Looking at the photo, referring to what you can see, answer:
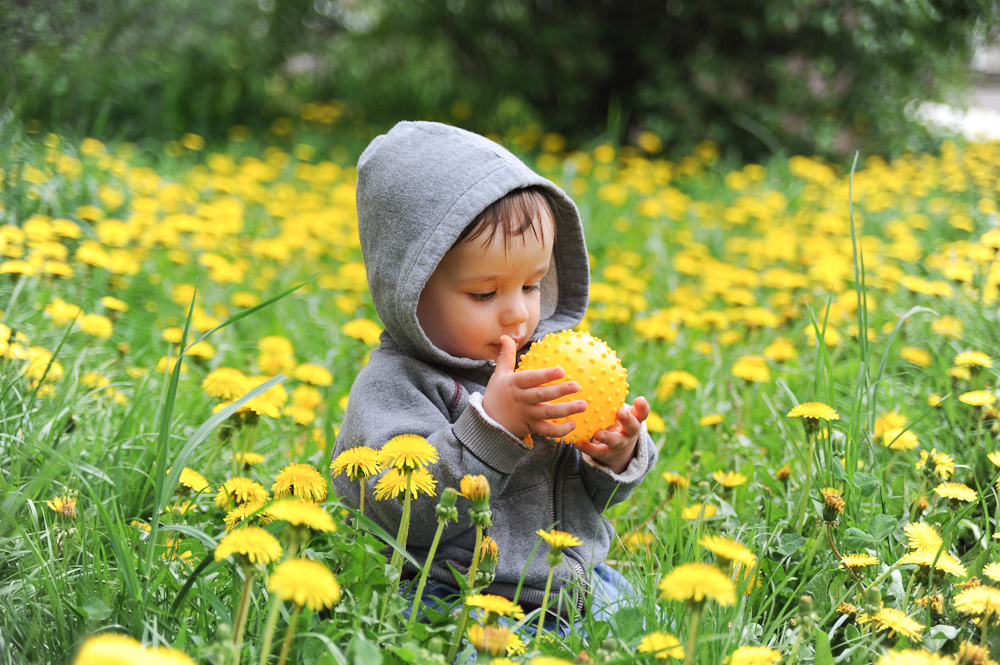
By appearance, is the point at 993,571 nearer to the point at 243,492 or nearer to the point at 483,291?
the point at 483,291

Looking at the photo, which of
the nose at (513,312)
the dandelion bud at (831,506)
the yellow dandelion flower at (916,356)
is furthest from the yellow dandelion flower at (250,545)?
the yellow dandelion flower at (916,356)

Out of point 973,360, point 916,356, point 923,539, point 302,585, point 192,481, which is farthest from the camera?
point 916,356

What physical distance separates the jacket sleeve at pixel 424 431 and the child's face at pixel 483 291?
0.09 m

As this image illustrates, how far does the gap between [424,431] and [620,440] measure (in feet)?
1.14

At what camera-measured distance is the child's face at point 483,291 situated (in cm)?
152

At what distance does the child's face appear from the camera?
152 centimetres

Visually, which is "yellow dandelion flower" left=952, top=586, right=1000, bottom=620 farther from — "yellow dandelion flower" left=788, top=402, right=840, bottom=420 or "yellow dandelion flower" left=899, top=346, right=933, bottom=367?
"yellow dandelion flower" left=899, top=346, right=933, bottom=367

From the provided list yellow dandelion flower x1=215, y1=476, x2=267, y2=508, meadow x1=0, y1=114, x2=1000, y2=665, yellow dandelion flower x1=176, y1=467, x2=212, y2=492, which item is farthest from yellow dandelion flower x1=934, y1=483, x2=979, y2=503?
yellow dandelion flower x1=176, y1=467, x2=212, y2=492

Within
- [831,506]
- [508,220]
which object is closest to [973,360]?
[831,506]

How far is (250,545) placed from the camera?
1.01 m

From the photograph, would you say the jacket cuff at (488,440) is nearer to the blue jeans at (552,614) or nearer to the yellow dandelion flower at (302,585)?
the blue jeans at (552,614)

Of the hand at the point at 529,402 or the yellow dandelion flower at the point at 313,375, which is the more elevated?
the hand at the point at 529,402

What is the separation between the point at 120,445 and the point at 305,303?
5.39ft

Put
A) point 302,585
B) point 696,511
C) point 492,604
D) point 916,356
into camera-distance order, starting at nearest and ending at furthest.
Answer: point 302,585, point 492,604, point 696,511, point 916,356
